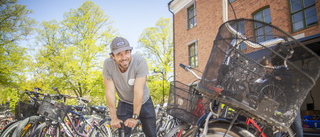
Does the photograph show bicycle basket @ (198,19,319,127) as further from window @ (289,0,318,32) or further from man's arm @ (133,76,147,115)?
window @ (289,0,318,32)

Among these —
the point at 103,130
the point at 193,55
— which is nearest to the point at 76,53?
the point at 193,55

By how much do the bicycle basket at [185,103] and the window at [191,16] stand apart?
13804 millimetres

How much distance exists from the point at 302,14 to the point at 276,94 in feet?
33.8

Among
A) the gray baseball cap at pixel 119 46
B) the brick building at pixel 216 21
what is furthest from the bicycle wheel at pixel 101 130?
the brick building at pixel 216 21

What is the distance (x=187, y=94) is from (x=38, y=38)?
2009 centimetres

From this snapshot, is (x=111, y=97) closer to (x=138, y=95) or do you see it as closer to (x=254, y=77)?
(x=138, y=95)

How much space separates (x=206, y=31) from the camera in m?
15.2

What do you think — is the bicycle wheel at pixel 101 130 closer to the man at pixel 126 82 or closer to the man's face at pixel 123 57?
the man at pixel 126 82

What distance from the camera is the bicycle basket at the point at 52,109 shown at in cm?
432

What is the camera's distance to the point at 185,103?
3.61m

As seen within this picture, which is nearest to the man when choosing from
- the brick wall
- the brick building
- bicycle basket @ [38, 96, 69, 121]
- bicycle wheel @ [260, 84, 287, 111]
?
bicycle wheel @ [260, 84, 287, 111]

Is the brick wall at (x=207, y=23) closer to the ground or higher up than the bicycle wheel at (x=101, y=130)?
higher up

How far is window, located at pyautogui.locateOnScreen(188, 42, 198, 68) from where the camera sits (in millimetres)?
16141

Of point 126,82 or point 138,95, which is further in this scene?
point 126,82
